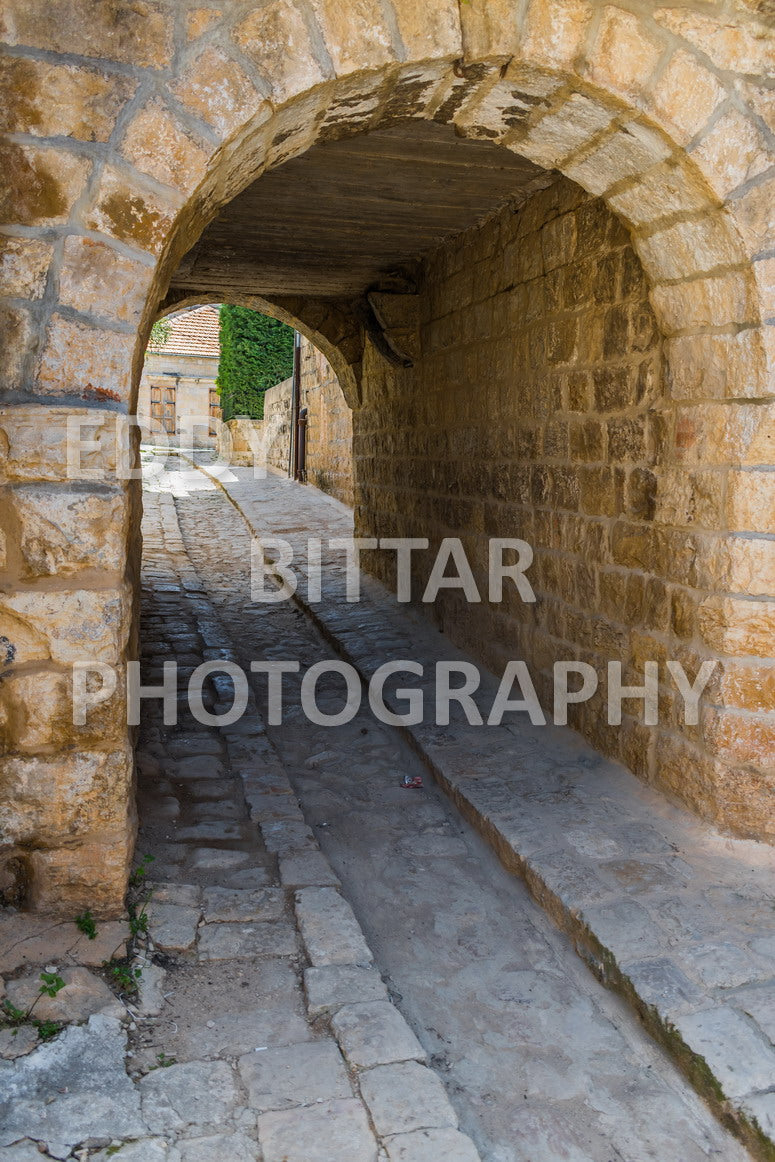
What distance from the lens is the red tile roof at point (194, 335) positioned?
3266 centimetres

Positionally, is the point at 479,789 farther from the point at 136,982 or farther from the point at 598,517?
the point at 136,982

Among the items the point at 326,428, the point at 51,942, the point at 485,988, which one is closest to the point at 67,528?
the point at 51,942

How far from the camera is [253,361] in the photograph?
823 inches

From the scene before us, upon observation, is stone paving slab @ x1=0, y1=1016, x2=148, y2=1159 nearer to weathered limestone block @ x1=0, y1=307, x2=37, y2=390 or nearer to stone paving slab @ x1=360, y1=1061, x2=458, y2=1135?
stone paving slab @ x1=360, y1=1061, x2=458, y2=1135

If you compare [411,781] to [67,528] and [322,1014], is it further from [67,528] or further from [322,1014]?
[67,528]

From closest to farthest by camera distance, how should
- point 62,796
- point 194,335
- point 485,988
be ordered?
point 62,796 < point 485,988 < point 194,335

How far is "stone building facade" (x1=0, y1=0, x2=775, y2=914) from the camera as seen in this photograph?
2.48 metres

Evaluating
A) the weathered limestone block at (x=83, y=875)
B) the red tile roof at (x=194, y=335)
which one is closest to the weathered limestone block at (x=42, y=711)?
the weathered limestone block at (x=83, y=875)

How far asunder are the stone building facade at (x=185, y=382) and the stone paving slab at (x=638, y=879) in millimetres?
29157

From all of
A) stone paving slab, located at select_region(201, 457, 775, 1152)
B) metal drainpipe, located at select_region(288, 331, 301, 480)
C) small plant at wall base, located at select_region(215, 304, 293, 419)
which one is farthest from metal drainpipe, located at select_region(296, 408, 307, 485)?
stone paving slab, located at select_region(201, 457, 775, 1152)

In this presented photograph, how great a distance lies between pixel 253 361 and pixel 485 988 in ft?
63.8

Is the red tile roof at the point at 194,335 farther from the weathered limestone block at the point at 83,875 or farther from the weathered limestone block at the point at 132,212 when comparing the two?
the weathered limestone block at the point at 83,875

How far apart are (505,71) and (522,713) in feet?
10.1

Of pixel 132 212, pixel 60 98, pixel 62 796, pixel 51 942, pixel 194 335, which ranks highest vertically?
pixel 194 335
